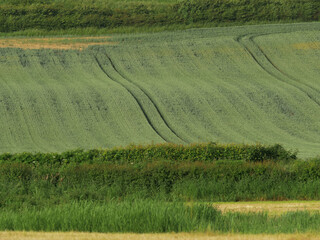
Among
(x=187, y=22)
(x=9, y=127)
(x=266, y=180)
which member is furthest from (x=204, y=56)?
(x=266, y=180)

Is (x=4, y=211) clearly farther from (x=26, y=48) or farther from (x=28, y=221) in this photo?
(x=26, y=48)

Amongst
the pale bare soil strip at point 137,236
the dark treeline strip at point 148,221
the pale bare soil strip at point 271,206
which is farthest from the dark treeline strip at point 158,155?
the pale bare soil strip at point 137,236

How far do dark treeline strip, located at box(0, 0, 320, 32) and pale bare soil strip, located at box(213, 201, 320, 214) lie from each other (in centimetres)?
4060

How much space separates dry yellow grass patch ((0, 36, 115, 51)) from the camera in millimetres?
52125

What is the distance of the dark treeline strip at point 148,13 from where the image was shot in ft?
197

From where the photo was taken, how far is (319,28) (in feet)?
191

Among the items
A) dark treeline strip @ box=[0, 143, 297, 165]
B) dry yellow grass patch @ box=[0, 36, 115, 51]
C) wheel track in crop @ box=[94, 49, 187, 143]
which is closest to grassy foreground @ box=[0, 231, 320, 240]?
dark treeline strip @ box=[0, 143, 297, 165]

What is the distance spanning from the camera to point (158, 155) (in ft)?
82.4

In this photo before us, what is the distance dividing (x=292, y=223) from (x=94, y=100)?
84.9ft

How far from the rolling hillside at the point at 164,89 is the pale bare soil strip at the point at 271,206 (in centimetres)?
1018

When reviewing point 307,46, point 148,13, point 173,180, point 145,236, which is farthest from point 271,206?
point 148,13

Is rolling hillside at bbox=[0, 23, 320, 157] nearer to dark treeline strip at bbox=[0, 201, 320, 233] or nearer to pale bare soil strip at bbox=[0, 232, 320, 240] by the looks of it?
dark treeline strip at bbox=[0, 201, 320, 233]

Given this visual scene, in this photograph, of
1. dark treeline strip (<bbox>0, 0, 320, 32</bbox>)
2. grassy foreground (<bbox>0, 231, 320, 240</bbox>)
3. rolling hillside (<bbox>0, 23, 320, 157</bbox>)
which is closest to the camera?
grassy foreground (<bbox>0, 231, 320, 240</bbox>)

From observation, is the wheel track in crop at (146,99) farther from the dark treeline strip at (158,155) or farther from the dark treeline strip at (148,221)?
the dark treeline strip at (148,221)
